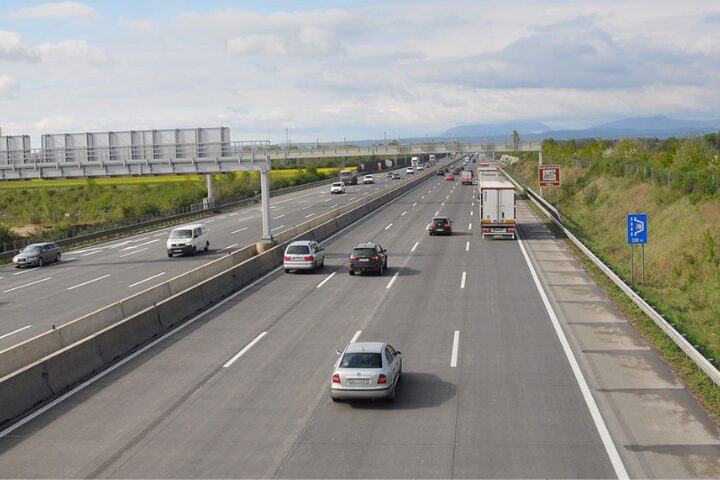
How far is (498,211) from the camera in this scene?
46.3 metres

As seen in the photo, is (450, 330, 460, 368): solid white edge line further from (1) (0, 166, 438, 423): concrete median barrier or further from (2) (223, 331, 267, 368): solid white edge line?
(1) (0, 166, 438, 423): concrete median barrier

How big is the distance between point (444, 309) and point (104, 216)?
7060cm

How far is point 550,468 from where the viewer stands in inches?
487

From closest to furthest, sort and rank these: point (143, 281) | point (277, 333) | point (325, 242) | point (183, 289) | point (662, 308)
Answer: point (277, 333), point (662, 308), point (183, 289), point (143, 281), point (325, 242)

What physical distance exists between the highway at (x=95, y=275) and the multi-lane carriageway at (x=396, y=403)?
20.0ft

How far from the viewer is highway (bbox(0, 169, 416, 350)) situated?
27812 millimetres

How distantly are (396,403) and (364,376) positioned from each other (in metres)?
1.01

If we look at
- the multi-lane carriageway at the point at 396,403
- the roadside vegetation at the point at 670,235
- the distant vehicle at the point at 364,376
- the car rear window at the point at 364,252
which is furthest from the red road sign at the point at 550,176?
the distant vehicle at the point at 364,376

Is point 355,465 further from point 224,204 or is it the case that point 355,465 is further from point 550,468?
point 224,204

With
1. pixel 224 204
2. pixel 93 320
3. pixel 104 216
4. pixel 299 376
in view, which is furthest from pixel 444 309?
pixel 104 216

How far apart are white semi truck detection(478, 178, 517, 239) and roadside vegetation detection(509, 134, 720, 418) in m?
4.62

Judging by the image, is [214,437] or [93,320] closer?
[214,437]

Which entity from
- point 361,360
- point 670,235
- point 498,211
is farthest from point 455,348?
point 498,211

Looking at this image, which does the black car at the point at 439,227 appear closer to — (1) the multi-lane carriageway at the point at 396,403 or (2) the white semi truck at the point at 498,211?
(2) the white semi truck at the point at 498,211
